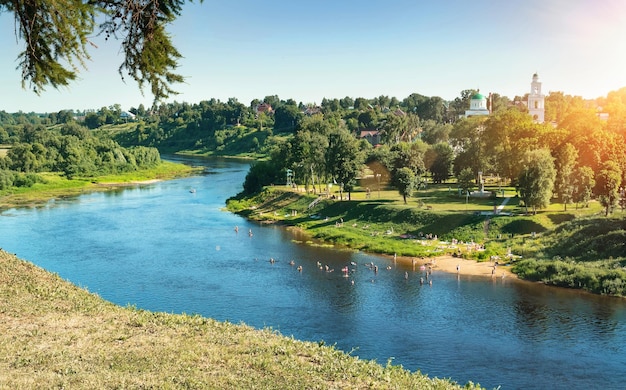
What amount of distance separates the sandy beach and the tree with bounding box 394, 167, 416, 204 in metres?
17.6

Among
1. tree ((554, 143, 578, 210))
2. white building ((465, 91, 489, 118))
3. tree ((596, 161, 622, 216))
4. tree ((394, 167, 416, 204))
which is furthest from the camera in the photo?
white building ((465, 91, 489, 118))

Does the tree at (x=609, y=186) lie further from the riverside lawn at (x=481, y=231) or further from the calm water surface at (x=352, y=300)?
the calm water surface at (x=352, y=300)

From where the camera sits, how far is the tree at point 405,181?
242ft

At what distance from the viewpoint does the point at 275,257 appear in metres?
59.4

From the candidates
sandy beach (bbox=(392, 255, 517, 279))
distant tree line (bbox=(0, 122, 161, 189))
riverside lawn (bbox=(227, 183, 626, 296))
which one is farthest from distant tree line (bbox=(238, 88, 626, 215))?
distant tree line (bbox=(0, 122, 161, 189))

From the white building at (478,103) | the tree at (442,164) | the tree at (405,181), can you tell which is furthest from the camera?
the white building at (478,103)

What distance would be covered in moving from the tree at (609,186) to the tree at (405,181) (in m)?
22.6

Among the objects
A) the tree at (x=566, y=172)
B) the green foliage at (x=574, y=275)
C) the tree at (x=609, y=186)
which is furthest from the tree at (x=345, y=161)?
the tree at (x=609, y=186)

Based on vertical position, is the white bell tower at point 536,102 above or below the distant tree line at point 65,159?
above

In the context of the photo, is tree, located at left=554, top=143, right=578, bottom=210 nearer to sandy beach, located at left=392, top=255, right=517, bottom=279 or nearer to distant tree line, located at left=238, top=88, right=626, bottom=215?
distant tree line, located at left=238, top=88, right=626, bottom=215

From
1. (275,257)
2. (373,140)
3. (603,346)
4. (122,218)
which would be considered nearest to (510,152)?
(275,257)

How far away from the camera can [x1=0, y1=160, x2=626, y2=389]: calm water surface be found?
110 feet

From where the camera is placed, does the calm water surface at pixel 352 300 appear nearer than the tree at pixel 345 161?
Yes

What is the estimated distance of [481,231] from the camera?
6172 cm
